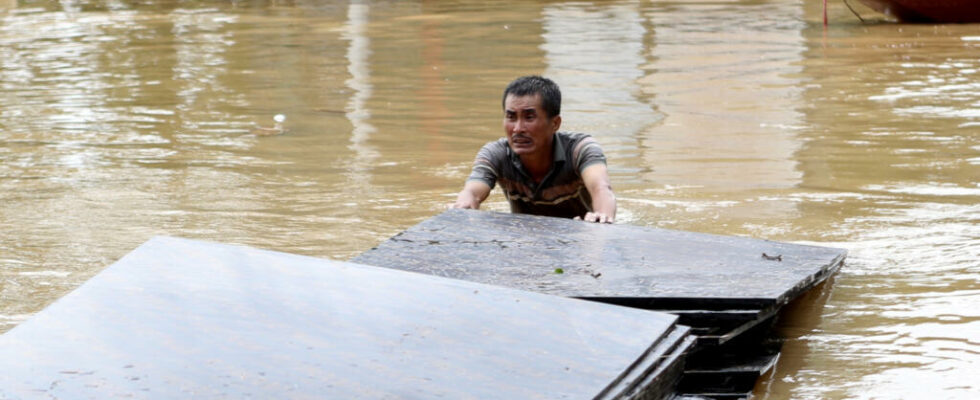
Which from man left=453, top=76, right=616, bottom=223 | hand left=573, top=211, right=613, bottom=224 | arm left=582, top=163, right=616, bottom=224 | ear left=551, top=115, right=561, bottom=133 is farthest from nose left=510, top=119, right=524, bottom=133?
hand left=573, top=211, right=613, bottom=224

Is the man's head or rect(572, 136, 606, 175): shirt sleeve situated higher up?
the man's head

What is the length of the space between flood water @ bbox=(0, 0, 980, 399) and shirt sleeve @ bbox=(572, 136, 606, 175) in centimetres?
105

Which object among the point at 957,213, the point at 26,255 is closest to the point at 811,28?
the point at 957,213

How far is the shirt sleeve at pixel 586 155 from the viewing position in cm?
529

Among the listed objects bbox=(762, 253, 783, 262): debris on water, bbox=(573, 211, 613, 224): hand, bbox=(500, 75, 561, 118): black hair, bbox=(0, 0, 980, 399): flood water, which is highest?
bbox=(500, 75, 561, 118): black hair

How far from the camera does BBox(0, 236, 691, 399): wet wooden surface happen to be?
116 inches

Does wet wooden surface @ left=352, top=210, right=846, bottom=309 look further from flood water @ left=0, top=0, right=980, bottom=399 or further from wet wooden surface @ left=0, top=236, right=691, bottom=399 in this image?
wet wooden surface @ left=0, top=236, right=691, bottom=399

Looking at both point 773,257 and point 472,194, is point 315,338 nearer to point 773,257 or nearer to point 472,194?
point 773,257

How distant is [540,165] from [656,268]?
1.23 m

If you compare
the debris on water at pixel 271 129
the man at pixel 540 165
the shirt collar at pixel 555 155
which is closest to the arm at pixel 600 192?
the man at pixel 540 165

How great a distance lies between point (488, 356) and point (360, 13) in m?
16.5

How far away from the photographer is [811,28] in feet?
50.0

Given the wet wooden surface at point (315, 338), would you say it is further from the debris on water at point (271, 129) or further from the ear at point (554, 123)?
the debris on water at point (271, 129)

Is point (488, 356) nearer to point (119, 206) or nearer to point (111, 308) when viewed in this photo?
point (111, 308)
